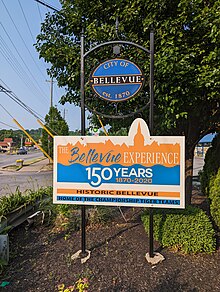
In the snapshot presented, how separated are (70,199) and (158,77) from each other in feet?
6.22

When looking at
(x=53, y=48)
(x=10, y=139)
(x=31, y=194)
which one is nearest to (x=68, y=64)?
(x=53, y=48)

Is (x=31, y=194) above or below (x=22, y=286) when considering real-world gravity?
above

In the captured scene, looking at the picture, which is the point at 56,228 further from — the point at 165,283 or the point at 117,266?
the point at 165,283

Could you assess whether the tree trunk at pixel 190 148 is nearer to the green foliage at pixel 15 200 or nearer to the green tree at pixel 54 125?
the green foliage at pixel 15 200

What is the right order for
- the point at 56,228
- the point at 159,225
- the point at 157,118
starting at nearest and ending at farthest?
the point at 159,225
the point at 56,228
the point at 157,118

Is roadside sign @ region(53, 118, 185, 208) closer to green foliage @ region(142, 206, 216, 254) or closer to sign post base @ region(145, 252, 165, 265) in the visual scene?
green foliage @ region(142, 206, 216, 254)

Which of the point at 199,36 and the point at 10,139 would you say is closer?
the point at 199,36

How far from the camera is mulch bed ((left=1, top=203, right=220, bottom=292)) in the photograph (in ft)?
7.48

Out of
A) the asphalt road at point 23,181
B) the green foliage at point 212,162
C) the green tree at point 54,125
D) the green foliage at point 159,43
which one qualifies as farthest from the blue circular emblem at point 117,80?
the green tree at point 54,125

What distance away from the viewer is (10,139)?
82.9 m

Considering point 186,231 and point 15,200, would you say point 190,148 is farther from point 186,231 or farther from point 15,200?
point 15,200

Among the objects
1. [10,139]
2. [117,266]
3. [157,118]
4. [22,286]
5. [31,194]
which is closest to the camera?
[22,286]

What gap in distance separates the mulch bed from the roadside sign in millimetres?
653

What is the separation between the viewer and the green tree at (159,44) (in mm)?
2738
